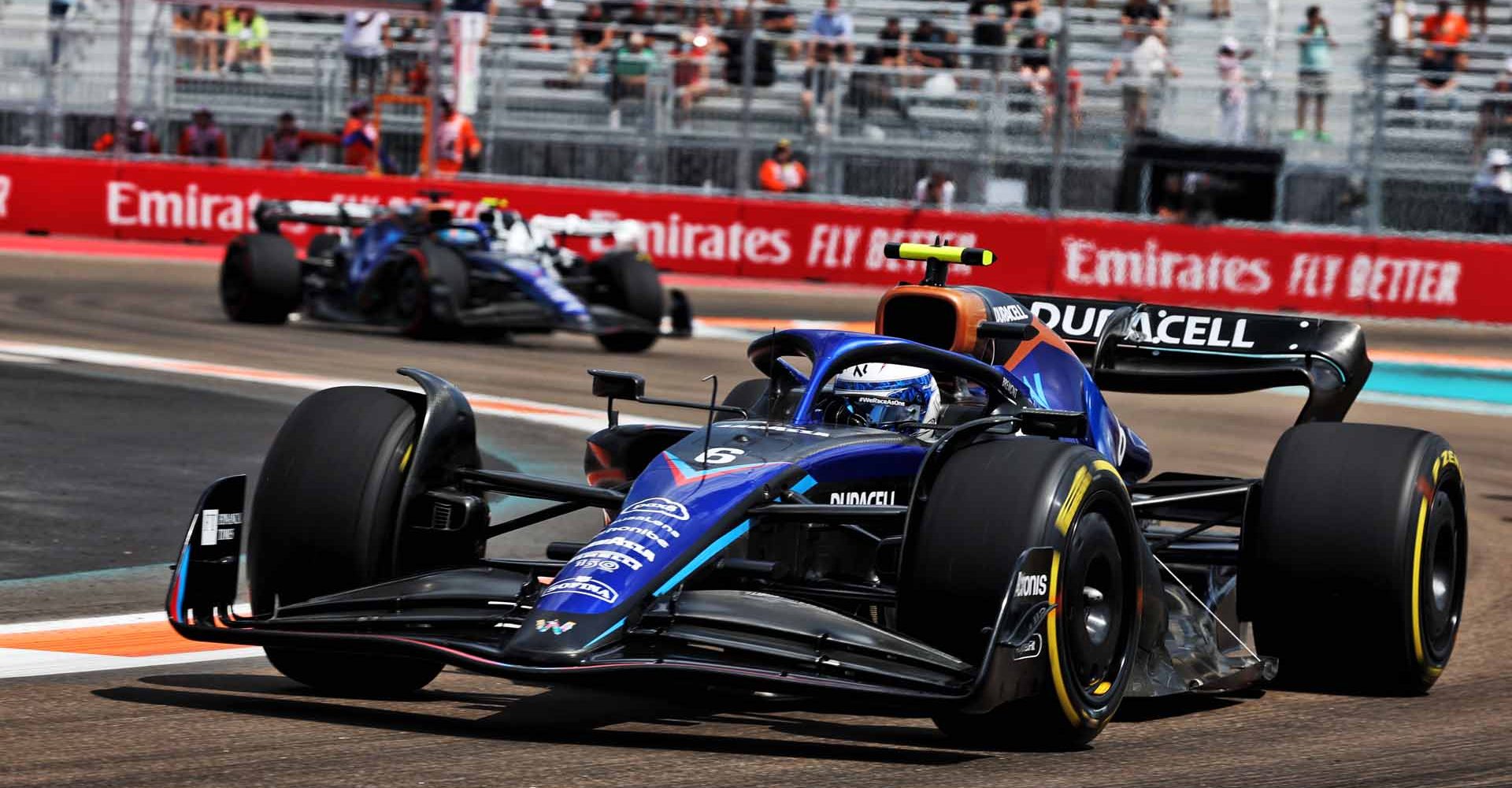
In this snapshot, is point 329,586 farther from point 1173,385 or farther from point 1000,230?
point 1000,230

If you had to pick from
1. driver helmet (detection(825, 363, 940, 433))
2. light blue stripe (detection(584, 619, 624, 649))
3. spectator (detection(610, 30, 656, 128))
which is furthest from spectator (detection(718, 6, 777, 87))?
light blue stripe (detection(584, 619, 624, 649))

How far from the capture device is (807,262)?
26.6 meters

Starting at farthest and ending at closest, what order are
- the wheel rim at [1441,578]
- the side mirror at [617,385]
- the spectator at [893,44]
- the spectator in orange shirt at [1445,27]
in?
the spectator in orange shirt at [1445,27]
the spectator at [893,44]
the wheel rim at [1441,578]
the side mirror at [617,385]

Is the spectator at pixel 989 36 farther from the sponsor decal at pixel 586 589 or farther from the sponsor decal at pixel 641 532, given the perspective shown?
the sponsor decal at pixel 586 589

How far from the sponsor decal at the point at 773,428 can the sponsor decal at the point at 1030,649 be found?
3.84 ft

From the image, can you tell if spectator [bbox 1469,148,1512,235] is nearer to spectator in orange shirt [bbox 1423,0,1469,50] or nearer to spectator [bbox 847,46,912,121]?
spectator in orange shirt [bbox 1423,0,1469,50]

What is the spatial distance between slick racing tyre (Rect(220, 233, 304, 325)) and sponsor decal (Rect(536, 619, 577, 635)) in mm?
14377

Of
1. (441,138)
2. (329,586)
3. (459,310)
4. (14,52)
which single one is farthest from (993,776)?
(14,52)

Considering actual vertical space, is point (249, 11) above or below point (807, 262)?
above

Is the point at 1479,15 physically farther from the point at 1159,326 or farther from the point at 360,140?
the point at 1159,326

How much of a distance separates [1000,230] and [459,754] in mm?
20228

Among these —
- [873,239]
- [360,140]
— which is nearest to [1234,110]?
[873,239]

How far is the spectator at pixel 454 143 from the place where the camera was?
87.5 feet

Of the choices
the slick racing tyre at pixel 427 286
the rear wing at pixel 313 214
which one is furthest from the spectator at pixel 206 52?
the slick racing tyre at pixel 427 286
